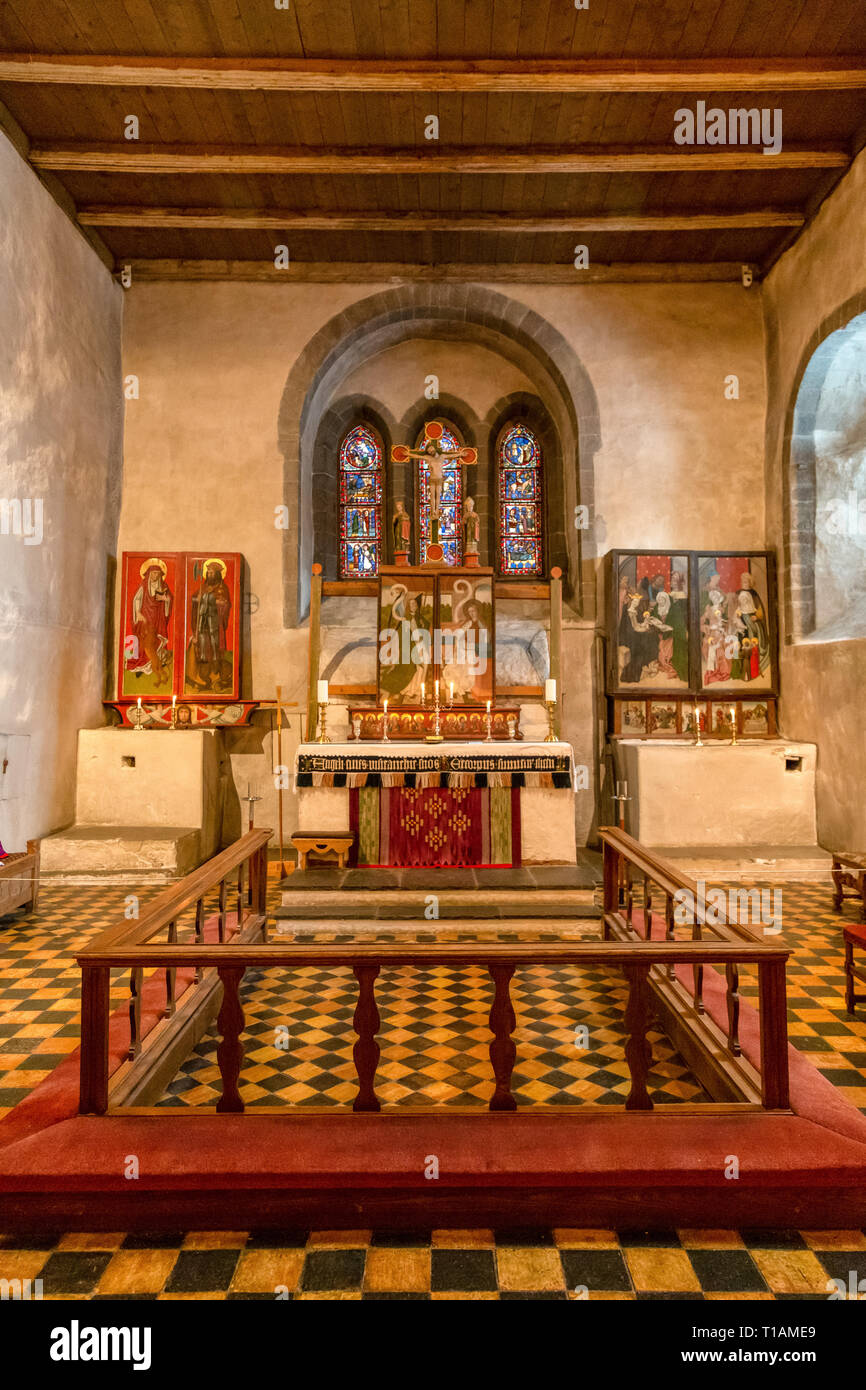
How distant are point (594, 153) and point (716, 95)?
47.7 inches

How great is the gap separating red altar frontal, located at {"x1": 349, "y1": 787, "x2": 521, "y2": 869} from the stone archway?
11.6ft

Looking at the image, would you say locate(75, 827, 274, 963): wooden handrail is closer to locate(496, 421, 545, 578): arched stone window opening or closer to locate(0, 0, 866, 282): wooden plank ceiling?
locate(0, 0, 866, 282): wooden plank ceiling

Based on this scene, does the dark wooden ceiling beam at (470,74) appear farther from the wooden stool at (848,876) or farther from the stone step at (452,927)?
the stone step at (452,927)

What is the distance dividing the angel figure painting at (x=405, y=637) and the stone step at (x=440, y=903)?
2501 mm

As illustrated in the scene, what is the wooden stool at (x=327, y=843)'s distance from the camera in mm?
6922

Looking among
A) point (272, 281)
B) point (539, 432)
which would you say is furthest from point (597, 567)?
point (272, 281)

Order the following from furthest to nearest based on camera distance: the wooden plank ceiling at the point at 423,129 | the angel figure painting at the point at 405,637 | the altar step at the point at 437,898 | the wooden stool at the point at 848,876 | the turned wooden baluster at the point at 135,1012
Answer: the angel figure painting at the point at 405,637 < the wooden plank ceiling at the point at 423,129 < the wooden stool at the point at 848,876 < the altar step at the point at 437,898 < the turned wooden baluster at the point at 135,1012

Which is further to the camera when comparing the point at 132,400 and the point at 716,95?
the point at 132,400

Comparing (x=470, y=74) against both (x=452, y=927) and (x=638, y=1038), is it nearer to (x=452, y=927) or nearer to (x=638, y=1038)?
(x=452, y=927)

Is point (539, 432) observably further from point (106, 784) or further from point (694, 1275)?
point (694, 1275)

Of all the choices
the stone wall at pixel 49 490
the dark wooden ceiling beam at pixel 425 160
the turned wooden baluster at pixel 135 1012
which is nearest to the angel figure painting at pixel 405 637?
the stone wall at pixel 49 490

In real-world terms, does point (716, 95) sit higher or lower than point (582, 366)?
higher

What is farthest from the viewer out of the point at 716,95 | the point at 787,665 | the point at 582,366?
the point at 582,366

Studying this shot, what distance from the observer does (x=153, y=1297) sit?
2346 mm
